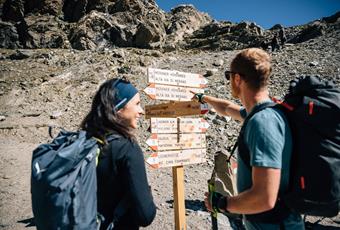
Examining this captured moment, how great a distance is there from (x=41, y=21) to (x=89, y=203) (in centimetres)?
6009

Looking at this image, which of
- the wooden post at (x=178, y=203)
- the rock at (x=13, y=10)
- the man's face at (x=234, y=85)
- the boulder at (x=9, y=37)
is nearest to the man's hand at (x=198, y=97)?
the wooden post at (x=178, y=203)

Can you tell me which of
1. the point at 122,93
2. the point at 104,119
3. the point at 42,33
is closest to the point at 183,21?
the point at 42,33

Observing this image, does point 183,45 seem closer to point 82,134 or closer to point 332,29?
point 332,29

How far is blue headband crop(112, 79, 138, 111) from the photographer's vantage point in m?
2.48

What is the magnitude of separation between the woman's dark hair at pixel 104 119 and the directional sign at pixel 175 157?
5.70 feet

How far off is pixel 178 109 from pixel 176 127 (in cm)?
28

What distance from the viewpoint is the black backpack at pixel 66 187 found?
6.49ft

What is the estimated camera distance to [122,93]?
2518mm

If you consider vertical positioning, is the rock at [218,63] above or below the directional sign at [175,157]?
above

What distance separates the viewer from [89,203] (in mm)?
2061

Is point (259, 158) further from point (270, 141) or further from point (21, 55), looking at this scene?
point (21, 55)

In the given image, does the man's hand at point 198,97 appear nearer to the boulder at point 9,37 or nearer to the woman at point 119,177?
the woman at point 119,177

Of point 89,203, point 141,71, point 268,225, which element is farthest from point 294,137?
point 141,71

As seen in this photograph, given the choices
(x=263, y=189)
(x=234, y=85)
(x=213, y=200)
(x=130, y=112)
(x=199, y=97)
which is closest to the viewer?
(x=263, y=189)
